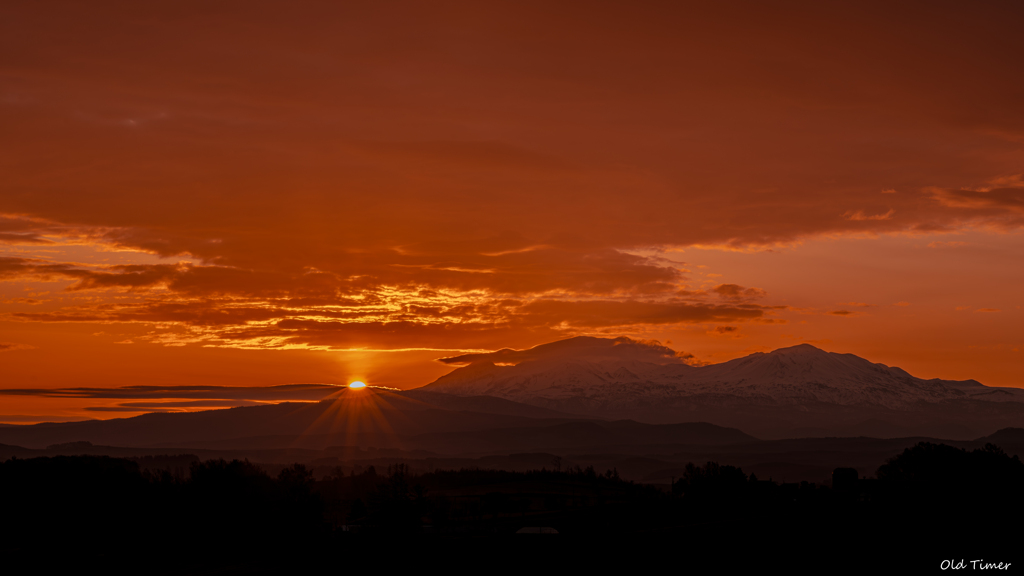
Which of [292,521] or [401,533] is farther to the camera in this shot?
[292,521]

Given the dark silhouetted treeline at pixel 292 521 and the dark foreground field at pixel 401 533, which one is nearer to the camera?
the dark foreground field at pixel 401 533

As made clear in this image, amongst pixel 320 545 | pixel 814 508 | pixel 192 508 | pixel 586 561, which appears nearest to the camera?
pixel 586 561

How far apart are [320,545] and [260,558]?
18047 millimetres

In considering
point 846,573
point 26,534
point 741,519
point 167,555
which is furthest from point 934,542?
point 26,534

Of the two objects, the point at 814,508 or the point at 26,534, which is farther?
the point at 814,508

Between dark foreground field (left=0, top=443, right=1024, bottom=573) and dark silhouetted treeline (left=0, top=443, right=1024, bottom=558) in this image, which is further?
dark silhouetted treeline (left=0, top=443, right=1024, bottom=558)

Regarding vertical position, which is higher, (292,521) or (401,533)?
(292,521)

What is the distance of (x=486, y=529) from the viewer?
616 ft

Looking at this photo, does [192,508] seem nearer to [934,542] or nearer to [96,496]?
[96,496]

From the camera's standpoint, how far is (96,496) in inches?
6993

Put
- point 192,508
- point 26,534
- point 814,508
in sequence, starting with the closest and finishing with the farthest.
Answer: point 26,534
point 192,508
point 814,508

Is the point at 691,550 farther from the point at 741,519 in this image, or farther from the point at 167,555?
the point at 167,555

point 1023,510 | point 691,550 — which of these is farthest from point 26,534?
point 1023,510

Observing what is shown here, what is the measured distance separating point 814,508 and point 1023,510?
40014 millimetres
